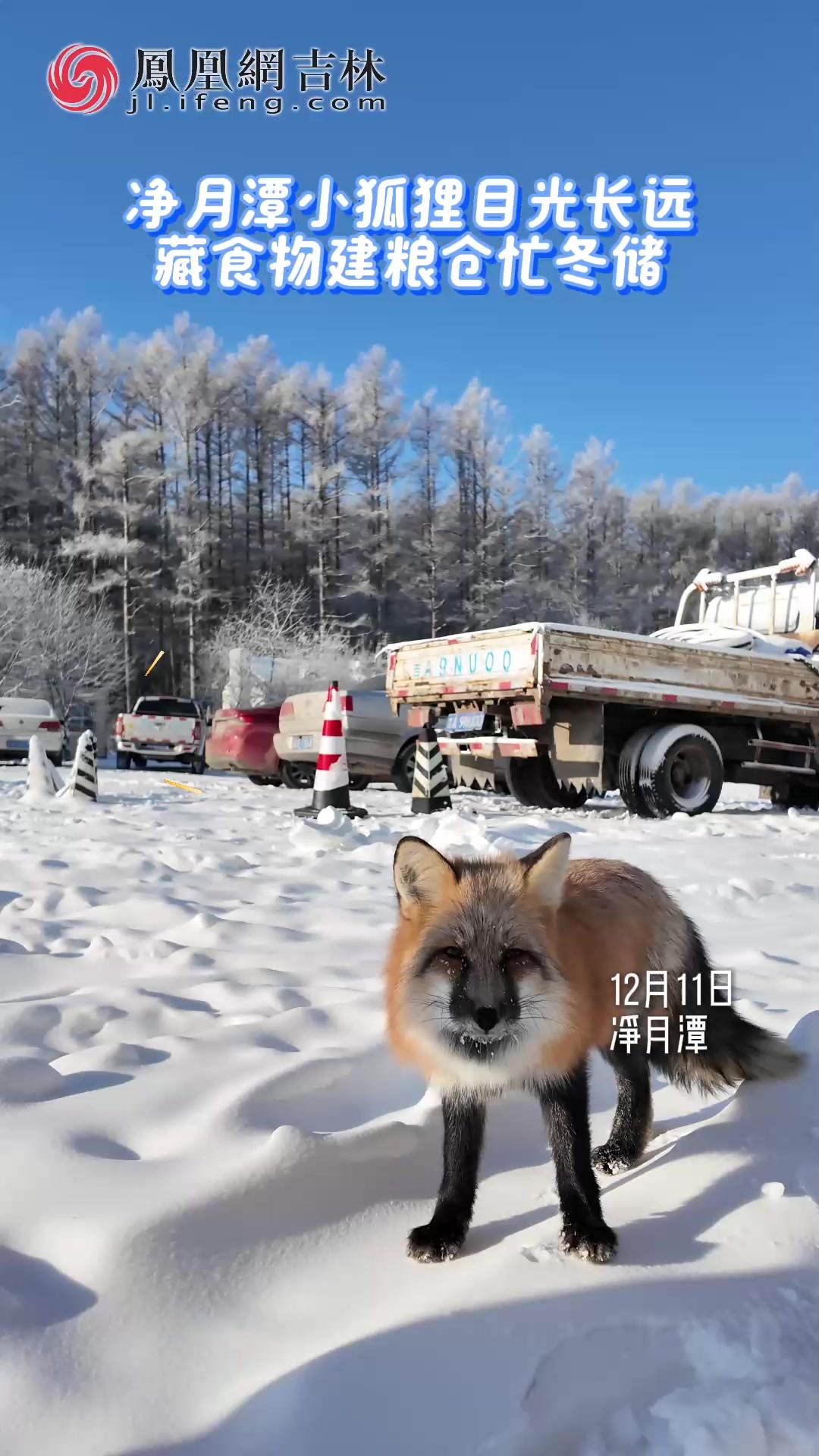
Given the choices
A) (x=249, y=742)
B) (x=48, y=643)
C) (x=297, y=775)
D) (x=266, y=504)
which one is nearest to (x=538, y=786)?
(x=297, y=775)

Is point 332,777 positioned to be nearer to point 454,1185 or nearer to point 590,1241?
point 454,1185

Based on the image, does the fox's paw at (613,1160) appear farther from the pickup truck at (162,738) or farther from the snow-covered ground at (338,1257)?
the pickup truck at (162,738)

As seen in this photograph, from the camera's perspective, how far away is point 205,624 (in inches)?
1596

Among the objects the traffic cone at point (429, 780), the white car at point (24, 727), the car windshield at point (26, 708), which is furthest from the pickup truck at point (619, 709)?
the car windshield at point (26, 708)

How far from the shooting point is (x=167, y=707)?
21547mm

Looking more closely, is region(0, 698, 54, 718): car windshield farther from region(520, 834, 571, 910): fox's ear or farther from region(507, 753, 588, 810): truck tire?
region(520, 834, 571, 910): fox's ear

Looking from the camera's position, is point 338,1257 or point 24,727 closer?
point 338,1257

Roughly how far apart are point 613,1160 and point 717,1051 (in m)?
0.34

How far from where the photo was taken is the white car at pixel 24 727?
61.3ft

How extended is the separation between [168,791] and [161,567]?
3020cm

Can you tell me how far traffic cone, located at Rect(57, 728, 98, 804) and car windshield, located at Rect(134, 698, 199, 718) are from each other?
10362mm

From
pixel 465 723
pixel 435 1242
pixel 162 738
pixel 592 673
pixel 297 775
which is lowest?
pixel 297 775

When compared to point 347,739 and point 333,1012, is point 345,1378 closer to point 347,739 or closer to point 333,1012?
point 333,1012

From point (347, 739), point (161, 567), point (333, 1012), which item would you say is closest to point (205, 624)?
point (161, 567)
